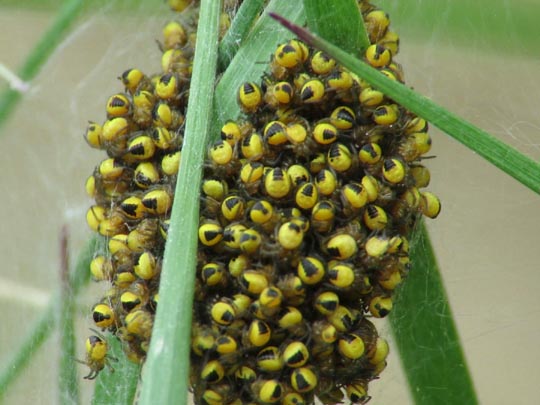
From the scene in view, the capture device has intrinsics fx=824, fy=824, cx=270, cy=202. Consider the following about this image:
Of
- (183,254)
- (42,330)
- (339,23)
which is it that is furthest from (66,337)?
(339,23)

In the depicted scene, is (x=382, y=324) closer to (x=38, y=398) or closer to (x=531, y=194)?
(x=531, y=194)

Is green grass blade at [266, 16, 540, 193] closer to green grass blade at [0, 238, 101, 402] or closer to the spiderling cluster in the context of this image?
the spiderling cluster

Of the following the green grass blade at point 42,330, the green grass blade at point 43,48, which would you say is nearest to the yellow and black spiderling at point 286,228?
the green grass blade at point 42,330

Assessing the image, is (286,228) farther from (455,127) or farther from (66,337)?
(66,337)

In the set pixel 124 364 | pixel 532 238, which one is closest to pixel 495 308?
pixel 532 238

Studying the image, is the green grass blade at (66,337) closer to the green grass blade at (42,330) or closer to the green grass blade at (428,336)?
the green grass blade at (42,330)
